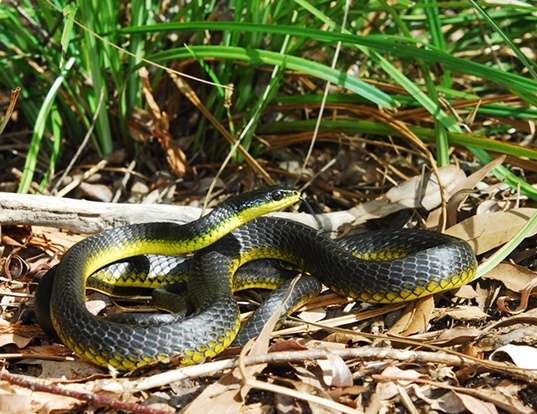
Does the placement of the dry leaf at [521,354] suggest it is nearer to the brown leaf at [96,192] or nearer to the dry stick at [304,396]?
the dry stick at [304,396]

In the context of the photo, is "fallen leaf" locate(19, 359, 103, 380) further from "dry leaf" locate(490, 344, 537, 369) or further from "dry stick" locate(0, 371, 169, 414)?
"dry leaf" locate(490, 344, 537, 369)

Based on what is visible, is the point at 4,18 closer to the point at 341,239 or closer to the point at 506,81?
the point at 341,239

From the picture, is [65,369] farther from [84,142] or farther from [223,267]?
[84,142]

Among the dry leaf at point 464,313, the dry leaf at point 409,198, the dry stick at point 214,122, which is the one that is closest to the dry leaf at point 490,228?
the dry leaf at point 409,198

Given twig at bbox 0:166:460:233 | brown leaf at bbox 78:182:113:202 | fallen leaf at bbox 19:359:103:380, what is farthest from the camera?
brown leaf at bbox 78:182:113:202

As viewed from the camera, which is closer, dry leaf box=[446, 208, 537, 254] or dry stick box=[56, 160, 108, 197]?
dry leaf box=[446, 208, 537, 254]

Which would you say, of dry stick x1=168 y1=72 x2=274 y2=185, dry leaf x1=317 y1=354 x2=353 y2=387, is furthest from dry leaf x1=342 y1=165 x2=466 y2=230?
dry leaf x1=317 y1=354 x2=353 y2=387

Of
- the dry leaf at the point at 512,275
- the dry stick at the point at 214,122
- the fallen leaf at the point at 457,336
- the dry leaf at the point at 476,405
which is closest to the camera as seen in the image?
the dry leaf at the point at 476,405
